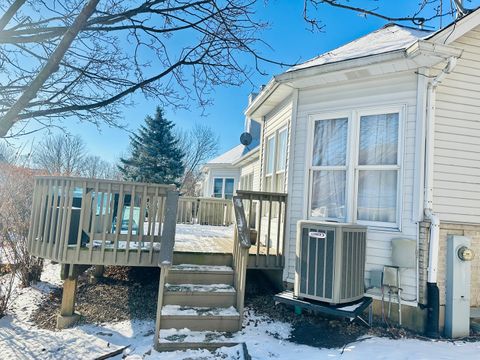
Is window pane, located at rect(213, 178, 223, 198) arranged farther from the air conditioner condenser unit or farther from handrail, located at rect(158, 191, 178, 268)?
the air conditioner condenser unit

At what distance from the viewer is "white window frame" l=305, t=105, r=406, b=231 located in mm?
4590

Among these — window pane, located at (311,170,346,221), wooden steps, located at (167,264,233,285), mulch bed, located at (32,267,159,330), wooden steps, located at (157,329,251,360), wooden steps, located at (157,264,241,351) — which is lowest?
mulch bed, located at (32,267,159,330)

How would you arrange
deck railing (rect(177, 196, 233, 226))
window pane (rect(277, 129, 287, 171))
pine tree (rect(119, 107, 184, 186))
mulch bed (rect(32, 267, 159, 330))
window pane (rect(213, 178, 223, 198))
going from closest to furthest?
mulch bed (rect(32, 267, 159, 330)) < window pane (rect(277, 129, 287, 171)) < deck railing (rect(177, 196, 233, 226)) < window pane (rect(213, 178, 223, 198)) < pine tree (rect(119, 107, 184, 186))

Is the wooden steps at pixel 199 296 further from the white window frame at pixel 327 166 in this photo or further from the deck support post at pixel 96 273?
the deck support post at pixel 96 273

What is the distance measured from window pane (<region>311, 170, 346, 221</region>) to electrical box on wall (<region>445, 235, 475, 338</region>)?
150 cm

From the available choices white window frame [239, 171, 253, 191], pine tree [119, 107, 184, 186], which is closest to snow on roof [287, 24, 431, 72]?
white window frame [239, 171, 253, 191]

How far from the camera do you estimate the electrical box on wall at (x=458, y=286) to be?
14.1 ft

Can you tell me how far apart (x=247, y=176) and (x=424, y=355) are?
9.68 m

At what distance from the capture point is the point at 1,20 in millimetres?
2734

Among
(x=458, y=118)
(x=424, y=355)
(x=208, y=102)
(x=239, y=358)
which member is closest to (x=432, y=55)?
(x=458, y=118)

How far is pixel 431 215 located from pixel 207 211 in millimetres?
8147

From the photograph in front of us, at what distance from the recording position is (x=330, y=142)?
5.23 meters

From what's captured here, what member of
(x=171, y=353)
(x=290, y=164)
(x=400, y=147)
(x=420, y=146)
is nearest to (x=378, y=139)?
(x=400, y=147)

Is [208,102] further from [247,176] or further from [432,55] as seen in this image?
[247,176]
